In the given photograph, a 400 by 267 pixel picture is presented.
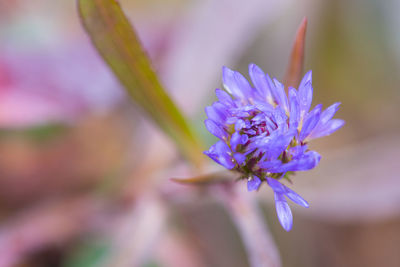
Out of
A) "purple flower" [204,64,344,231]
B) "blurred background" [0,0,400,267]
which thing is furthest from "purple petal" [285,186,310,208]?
"blurred background" [0,0,400,267]

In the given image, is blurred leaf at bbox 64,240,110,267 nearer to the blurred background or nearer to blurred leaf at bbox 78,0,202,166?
the blurred background

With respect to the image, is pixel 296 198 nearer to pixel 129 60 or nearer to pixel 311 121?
pixel 311 121

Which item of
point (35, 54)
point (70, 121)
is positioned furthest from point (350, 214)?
point (35, 54)

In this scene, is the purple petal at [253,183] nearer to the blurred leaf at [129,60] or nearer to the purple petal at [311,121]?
the purple petal at [311,121]

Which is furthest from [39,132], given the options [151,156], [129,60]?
[129,60]

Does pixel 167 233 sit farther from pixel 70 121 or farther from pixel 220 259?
pixel 70 121

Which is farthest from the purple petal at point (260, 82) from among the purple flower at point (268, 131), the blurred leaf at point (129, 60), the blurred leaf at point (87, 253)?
the blurred leaf at point (87, 253)
